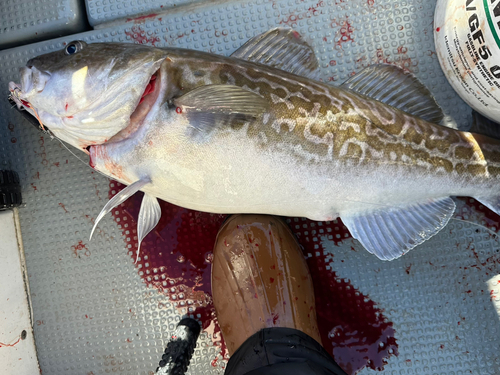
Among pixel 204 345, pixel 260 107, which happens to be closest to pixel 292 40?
pixel 260 107

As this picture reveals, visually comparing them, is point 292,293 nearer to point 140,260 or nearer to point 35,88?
point 140,260

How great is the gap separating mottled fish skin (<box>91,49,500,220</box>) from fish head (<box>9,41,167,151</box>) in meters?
0.08

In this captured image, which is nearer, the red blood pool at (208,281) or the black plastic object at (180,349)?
the black plastic object at (180,349)

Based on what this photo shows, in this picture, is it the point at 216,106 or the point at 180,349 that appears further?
the point at 180,349

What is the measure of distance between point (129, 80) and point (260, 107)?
0.51m

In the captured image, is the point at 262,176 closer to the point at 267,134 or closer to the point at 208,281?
the point at 267,134

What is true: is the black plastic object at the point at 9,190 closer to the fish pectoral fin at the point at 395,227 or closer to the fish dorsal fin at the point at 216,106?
the fish dorsal fin at the point at 216,106

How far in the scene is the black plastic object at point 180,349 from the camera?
172 centimetres

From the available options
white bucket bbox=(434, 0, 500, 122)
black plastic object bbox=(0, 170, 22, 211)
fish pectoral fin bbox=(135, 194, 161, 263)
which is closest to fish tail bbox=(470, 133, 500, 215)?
white bucket bbox=(434, 0, 500, 122)

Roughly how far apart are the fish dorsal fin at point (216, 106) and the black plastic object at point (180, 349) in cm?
105

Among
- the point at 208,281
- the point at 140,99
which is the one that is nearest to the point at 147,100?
the point at 140,99

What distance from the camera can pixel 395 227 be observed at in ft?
5.16

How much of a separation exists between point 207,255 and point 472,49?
5.10 feet

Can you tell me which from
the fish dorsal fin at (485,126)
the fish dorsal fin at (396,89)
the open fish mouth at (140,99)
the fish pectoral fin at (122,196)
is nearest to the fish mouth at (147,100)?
the open fish mouth at (140,99)
